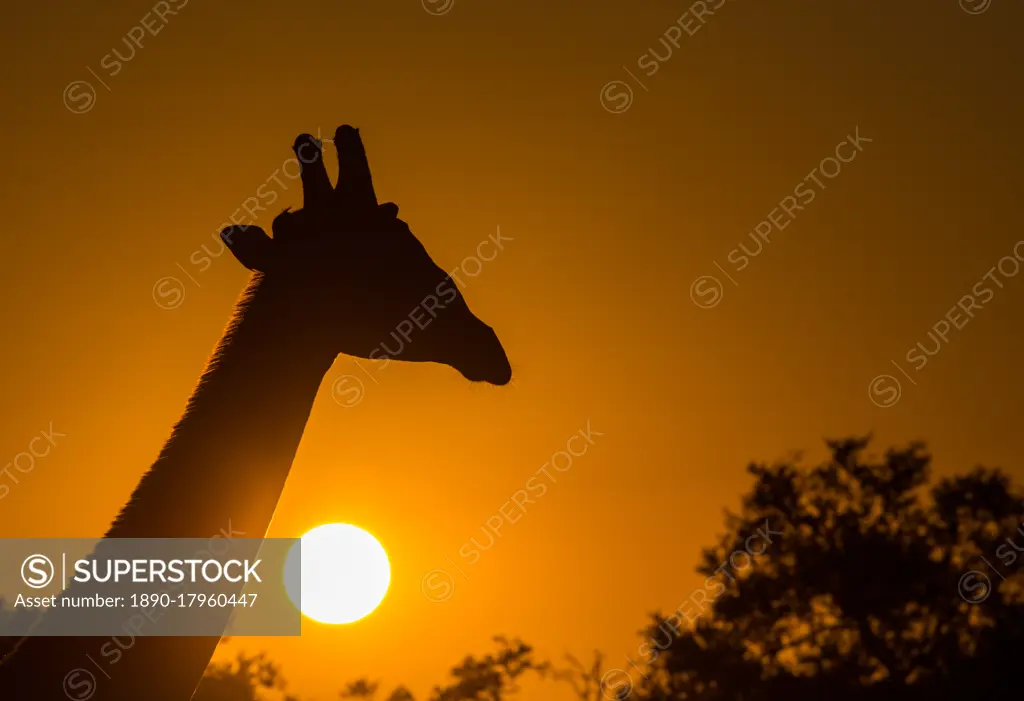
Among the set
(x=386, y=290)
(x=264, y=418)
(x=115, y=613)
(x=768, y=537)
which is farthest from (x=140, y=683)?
(x=768, y=537)

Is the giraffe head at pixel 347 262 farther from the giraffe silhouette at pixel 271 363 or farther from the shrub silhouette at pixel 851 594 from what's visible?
the shrub silhouette at pixel 851 594

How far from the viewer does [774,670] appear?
1100 inches

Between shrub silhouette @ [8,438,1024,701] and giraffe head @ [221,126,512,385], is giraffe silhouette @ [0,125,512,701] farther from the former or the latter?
shrub silhouette @ [8,438,1024,701]

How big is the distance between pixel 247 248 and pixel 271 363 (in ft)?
3.19

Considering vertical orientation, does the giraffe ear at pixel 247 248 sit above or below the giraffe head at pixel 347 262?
below

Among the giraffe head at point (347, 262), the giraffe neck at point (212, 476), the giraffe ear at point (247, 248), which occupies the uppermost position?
the giraffe head at point (347, 262)

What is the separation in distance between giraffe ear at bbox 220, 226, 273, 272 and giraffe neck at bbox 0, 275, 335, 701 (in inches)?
4.7

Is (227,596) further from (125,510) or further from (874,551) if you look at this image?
(874,551)

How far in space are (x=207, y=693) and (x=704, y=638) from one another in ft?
49.6

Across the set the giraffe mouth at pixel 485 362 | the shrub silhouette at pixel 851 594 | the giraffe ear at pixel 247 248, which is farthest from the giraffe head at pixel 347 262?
the shrub silhouette at pixel 851 594

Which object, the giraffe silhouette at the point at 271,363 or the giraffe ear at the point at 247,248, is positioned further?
the giraffe ear at the point at 247,248

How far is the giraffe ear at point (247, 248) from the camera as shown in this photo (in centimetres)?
622

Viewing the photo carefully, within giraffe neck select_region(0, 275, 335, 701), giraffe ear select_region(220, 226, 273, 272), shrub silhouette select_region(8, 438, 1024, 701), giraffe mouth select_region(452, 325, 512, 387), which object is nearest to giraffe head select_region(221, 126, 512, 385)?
giraffe ear select_region(220, 226, 273, 272)

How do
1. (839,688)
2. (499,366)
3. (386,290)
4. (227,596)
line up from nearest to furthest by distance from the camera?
1. (227,596)
2. (386,290)
3. (499,366)
4. (839,688)
